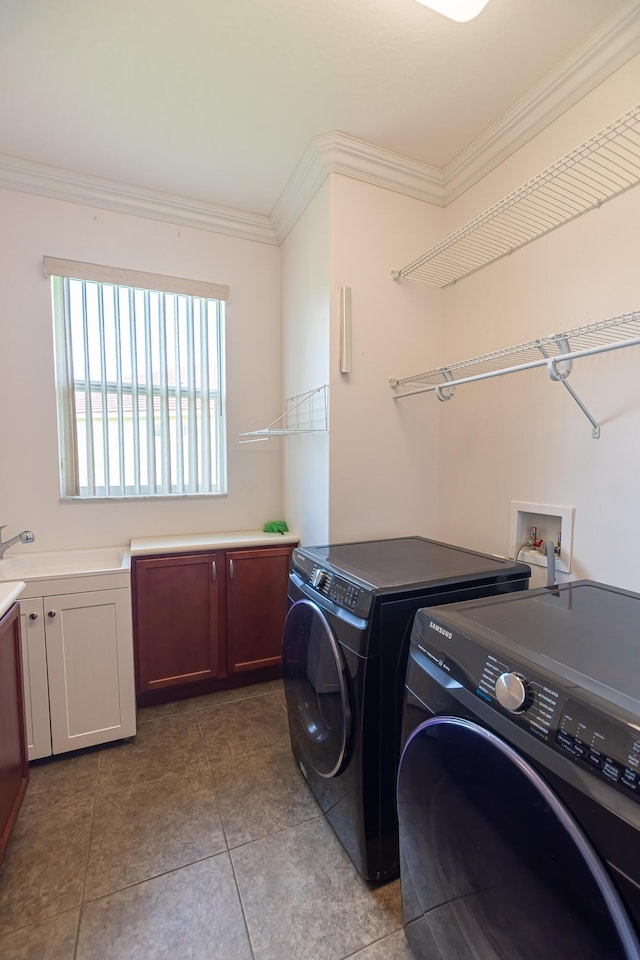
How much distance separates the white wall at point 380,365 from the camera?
196 cm

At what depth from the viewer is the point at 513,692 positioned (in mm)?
701

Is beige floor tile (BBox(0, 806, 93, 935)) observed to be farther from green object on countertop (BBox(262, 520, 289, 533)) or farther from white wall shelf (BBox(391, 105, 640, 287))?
white wall shelf (BBox(391, 105, 640, 287))

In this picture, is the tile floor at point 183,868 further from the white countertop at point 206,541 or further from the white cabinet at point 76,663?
the white countertop at point 206,541

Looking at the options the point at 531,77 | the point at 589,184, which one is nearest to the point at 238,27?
the point at 531,77

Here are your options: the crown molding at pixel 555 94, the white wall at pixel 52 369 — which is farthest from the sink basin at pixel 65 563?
the crown molding at pixel 555 94

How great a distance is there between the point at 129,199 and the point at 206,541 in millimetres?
1910

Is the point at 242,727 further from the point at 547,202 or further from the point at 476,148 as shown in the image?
the point at 476,148

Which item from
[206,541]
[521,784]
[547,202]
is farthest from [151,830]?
[547,202]

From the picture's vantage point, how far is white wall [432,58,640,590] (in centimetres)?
135

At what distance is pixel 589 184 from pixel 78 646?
106 inches


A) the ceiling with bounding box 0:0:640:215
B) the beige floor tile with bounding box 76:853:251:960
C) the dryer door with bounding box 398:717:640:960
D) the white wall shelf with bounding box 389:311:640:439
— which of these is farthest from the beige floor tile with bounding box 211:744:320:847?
the ceiling with bounding box 0:0:640:215

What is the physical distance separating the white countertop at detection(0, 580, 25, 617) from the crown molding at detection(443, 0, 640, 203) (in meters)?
2.57

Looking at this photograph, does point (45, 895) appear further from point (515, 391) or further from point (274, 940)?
point (515, 391)

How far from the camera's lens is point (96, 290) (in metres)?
2.25
